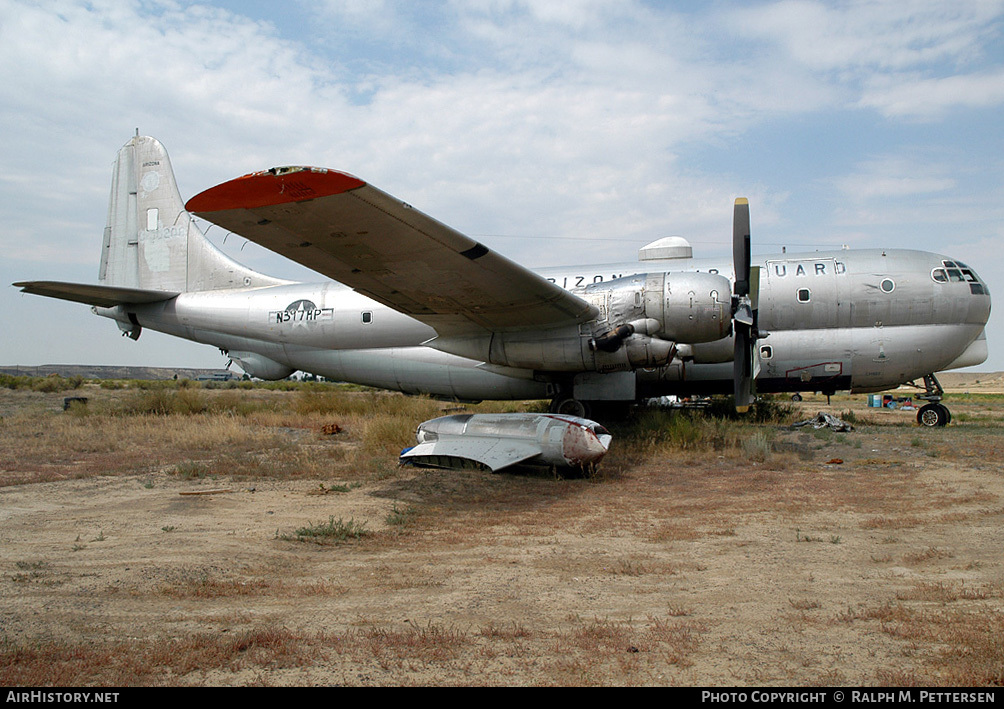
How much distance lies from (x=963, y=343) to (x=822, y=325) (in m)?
3.03

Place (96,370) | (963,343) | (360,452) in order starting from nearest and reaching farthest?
(360,452)
(963,343)
(96,370)

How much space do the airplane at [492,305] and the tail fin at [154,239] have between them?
0.14 ft

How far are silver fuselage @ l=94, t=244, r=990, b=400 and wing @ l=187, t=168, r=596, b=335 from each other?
Result: 2.55 meters

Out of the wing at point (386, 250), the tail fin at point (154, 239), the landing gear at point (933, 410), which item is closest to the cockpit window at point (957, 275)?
the landing gear at point (933, 410)

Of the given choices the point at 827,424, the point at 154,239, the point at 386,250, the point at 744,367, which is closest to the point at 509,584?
the point at 386,250

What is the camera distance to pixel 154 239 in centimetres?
1808

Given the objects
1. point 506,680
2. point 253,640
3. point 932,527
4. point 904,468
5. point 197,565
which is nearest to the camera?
point 506,680

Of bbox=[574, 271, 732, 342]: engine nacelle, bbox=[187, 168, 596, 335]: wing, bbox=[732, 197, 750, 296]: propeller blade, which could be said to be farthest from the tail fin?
bbox=[732, 197, 750, 296]: propeller blade

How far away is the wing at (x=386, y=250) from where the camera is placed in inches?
275

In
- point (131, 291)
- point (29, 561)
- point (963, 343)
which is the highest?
point (131, 291)

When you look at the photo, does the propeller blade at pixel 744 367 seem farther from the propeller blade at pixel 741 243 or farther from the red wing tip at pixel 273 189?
the red wing tip at pixel 273 189

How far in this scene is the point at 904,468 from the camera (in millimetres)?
9320
